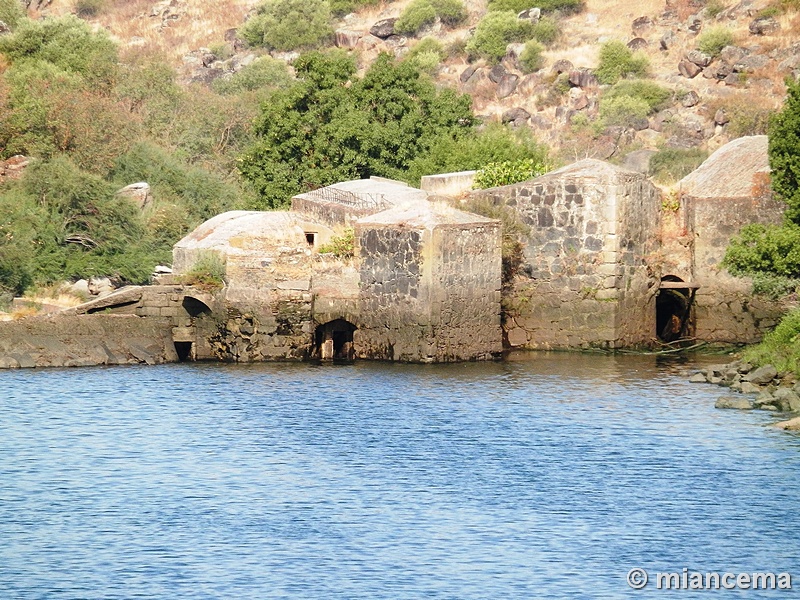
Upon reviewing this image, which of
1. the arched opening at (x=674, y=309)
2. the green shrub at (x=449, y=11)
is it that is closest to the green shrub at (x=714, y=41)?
the green shrub at (x=449, y=11)

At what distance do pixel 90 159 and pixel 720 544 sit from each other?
1205 inches

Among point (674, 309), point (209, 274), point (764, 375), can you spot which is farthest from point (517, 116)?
point (764, 375)

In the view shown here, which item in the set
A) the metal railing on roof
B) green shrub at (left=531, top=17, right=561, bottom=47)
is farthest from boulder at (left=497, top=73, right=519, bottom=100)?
the metal railing on roof

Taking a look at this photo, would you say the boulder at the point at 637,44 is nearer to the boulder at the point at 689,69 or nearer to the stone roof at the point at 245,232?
the boulder at the point at 689,69

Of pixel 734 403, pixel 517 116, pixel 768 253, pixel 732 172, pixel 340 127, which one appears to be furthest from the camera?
pixel 517 116

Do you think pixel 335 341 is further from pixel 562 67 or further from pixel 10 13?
pixel 562 67

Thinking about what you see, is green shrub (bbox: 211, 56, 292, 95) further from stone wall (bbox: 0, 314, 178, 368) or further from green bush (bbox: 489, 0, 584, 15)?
stone wall (bbox: 0, 314, 178, 368)

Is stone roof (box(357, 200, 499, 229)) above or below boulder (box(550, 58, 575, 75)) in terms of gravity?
below

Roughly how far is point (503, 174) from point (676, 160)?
2527 centimetres

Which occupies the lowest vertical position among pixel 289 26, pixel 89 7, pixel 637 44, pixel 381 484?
pixel 381 484

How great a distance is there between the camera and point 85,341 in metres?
33.6

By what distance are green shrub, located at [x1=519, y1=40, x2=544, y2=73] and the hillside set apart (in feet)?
0.28

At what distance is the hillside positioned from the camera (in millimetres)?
43875

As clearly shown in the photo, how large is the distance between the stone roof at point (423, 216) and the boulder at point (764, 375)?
6247 millimetres
